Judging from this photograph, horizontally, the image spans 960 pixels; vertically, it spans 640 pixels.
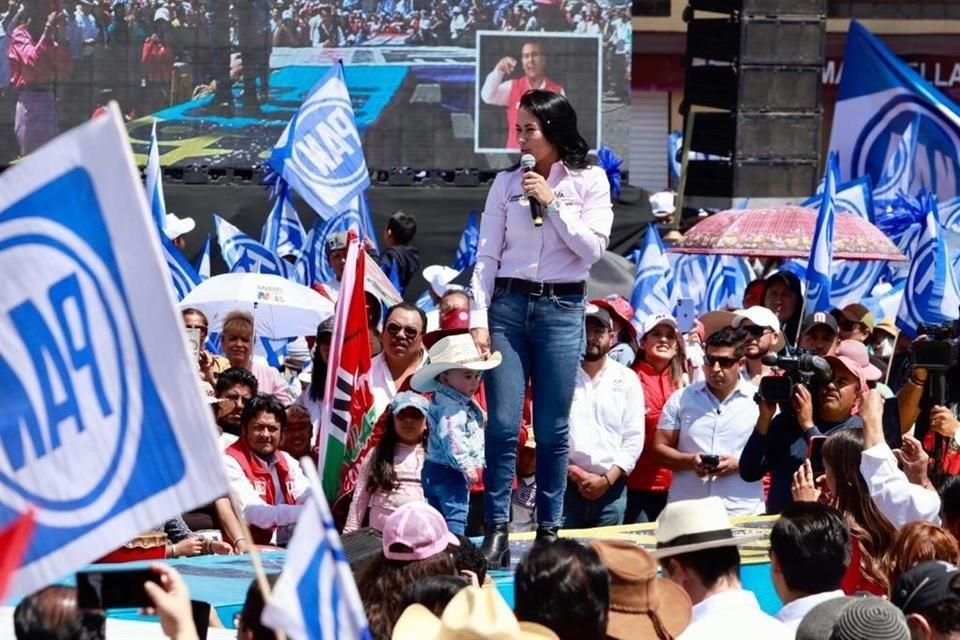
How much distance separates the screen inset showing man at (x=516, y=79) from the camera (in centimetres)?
1802

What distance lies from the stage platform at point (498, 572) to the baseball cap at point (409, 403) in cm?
54

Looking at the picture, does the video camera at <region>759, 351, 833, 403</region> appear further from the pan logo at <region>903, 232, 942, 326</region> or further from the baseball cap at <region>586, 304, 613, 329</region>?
the pan logo at <region>903, 232, 942, 326</region>

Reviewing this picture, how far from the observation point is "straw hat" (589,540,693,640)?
14.1 ft

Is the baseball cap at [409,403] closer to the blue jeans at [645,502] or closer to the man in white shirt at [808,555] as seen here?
the blue jeans at [645,502]

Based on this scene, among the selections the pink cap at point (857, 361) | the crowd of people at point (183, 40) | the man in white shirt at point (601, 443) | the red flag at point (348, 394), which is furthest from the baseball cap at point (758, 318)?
the crowd of people at point (183, 40)

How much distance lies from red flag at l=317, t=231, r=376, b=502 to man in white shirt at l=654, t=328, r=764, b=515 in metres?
1.23

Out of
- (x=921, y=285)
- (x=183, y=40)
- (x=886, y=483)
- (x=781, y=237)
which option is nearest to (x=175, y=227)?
(x=781, y=237)

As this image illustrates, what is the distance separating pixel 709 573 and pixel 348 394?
2722 mm

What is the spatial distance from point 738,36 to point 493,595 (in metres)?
12.8

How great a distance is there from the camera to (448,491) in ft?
22.0

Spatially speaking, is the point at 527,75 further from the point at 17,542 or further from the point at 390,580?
the point at 17,542

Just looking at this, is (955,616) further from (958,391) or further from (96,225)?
(958,391)

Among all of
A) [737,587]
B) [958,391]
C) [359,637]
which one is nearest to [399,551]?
[737,587]

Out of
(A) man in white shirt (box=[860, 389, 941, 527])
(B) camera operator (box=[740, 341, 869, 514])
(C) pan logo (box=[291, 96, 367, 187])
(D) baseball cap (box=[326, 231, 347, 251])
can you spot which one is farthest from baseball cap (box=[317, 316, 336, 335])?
(C) pan logo (box=[291, 96, 367, 187])
